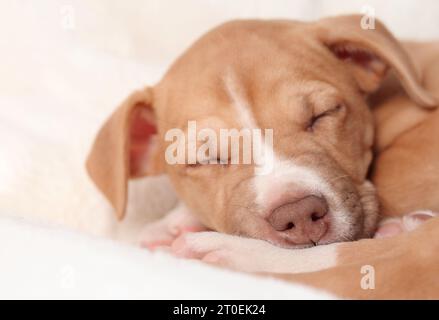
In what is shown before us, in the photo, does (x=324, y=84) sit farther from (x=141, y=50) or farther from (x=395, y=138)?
(x=141, y=50)

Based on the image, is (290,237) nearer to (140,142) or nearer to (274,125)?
(274,125)

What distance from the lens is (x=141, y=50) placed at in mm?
5312

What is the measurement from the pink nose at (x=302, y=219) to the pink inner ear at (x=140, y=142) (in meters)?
1.33

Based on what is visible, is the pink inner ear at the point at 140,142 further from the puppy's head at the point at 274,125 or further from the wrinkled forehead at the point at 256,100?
the wrinkled forehead at the point at 256,100

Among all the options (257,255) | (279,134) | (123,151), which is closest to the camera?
(257,255)

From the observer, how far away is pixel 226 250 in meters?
2.69

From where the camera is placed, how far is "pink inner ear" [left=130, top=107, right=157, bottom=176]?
3.87 m

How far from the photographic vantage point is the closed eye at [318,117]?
319cm

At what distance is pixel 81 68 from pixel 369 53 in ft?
6.66

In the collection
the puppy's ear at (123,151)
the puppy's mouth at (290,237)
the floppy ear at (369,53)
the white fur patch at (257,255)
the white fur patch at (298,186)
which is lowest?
the white fur patch at (257,255)

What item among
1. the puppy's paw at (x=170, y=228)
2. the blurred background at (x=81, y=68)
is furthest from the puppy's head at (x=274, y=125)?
the blurred background at (x=81, y=68)

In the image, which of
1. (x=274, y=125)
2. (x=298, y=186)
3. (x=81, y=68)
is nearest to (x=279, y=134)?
(x=274, y=125)

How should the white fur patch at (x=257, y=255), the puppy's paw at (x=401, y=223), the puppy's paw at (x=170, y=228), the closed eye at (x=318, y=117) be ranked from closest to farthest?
the white fur patch at (x=257, y=255) → the puppy's paw at (x=401, y=223) → the closed eye at (x=318, y=117) → the puppy's paw at (x=170, y=228)

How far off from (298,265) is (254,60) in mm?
1084
